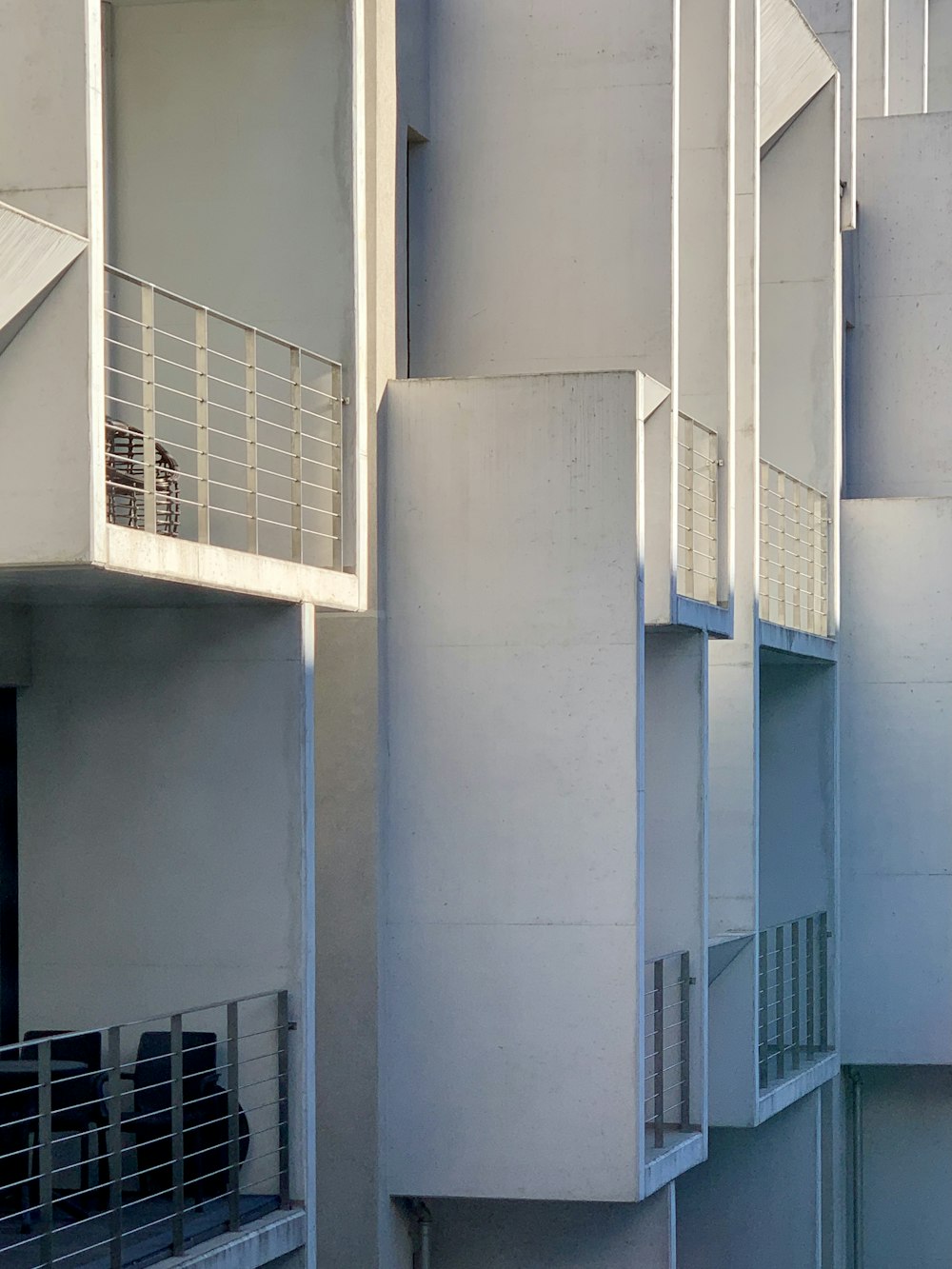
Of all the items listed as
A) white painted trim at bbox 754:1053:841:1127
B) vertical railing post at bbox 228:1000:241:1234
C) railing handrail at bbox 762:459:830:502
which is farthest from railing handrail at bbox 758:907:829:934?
vertical railing post at bbox 228:1000:241:1234

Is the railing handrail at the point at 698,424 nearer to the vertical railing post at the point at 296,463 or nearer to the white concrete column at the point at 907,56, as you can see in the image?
the vertical railing post at the point at 296,463

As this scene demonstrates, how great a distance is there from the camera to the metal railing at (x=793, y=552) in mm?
14344

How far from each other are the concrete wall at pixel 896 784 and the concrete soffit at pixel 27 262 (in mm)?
10440

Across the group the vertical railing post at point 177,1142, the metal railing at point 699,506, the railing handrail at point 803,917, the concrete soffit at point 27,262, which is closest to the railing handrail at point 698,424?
the metal railing at point 699,506

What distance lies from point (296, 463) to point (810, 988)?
8.31m

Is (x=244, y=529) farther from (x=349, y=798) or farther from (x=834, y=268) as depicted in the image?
(x=834, y=268)

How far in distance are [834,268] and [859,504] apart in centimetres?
173

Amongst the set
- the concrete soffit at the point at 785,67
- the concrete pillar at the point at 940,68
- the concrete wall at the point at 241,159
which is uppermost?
the concrete pillar at the point at 940,68

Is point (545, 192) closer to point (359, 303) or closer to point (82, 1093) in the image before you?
point (359, 303)

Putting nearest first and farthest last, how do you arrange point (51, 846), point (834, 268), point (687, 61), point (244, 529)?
point (51, 846)
point (244, 529)
point (687, 61)
point (834, 268)

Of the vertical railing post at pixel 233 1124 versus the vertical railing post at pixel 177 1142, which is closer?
the vertical railing post at pixel 177 1142

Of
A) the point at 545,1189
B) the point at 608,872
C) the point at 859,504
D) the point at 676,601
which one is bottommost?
the point at 545,1189

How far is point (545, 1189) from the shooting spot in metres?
9.58

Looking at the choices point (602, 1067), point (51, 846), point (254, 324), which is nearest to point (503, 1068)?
point (602, 1067)
